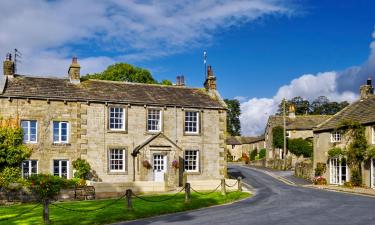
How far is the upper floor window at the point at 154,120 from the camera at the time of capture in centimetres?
3722

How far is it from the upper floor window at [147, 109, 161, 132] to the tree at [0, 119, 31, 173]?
9835 mm

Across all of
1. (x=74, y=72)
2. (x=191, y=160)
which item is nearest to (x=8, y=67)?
(x=74, y=72)

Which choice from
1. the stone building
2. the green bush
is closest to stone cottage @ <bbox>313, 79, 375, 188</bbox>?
the stone building

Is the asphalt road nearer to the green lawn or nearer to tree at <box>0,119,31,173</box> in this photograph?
the green lawn

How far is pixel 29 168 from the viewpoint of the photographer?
1287 inches

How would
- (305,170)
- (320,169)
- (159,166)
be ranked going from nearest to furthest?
(159,166)
(320,169)
(305,170)

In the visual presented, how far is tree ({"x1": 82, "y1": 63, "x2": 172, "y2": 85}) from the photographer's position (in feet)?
206

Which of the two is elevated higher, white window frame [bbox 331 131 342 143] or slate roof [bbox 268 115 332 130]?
slate roof [bbox 268 115 332 130]

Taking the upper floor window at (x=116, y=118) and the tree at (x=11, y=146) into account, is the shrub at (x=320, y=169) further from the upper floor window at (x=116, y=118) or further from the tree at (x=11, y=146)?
the tree at (x=11, y=146)

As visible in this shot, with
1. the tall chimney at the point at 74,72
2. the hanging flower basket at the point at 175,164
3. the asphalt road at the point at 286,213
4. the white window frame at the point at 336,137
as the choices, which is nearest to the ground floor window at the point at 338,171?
the white window frame at the point at 336,137

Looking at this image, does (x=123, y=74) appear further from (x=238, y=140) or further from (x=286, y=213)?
(x=286, y=213)

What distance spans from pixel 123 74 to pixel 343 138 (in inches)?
1354

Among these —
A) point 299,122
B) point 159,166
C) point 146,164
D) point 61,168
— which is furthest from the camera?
point 299,122

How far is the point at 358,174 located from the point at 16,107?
89.4 feet
